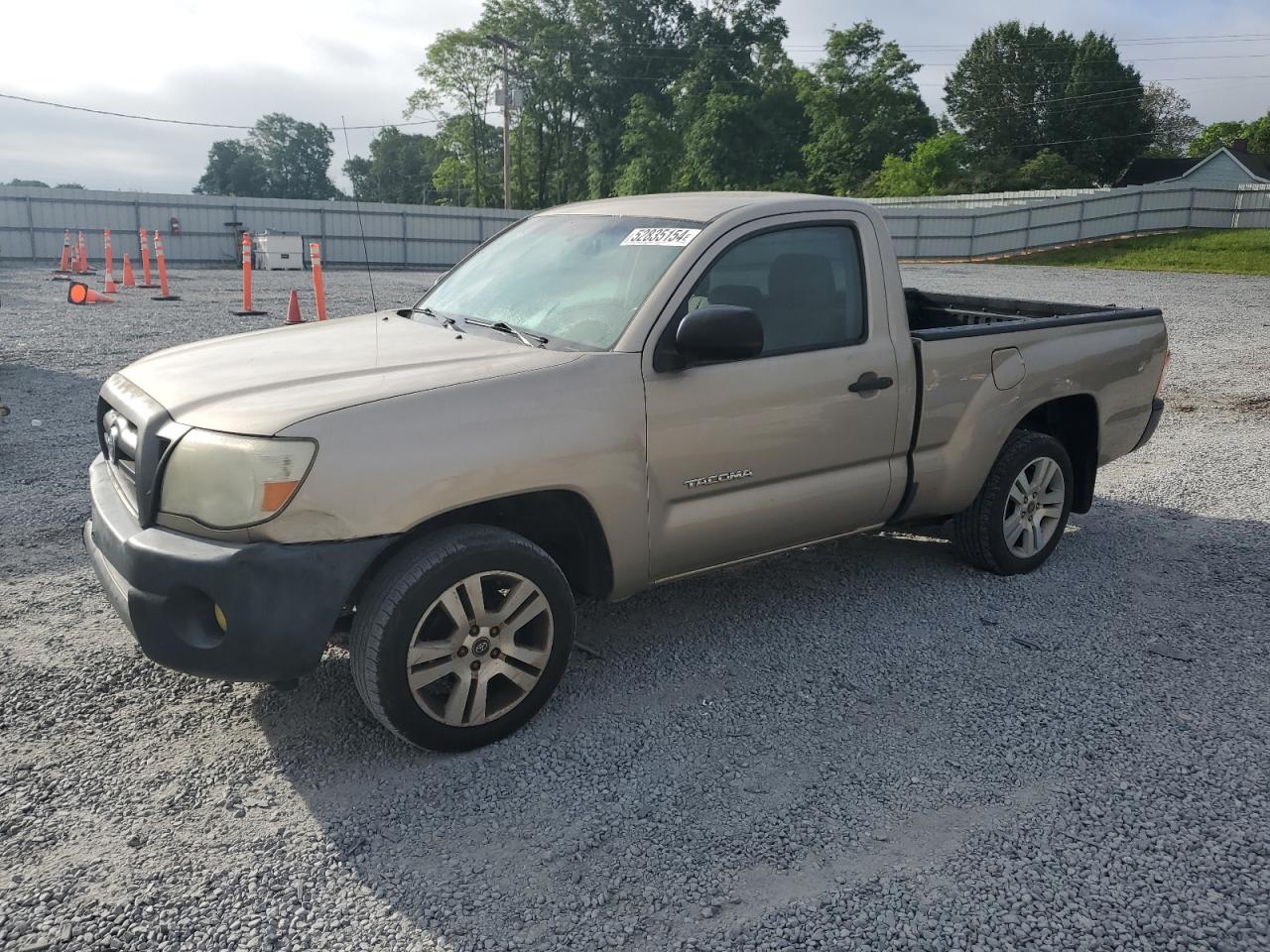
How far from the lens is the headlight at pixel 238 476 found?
9.50ft

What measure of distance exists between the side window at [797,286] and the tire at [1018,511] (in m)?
1.24

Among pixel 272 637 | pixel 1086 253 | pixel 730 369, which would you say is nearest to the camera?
pixel 272 637

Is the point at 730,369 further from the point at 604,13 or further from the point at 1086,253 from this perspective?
the point at 604,13

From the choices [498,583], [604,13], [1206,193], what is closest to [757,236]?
[498,583]

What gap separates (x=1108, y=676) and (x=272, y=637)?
3164mm

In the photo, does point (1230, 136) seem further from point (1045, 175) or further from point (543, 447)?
point (543, 447)

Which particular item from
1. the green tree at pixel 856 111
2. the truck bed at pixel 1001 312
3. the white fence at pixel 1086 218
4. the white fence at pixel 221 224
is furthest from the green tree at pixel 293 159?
the truck bed at pixel 1001 312

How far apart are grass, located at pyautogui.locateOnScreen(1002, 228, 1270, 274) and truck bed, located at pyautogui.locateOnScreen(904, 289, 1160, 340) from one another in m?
23.6

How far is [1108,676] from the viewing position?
13.1 ft

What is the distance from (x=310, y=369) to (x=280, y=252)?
2459cm

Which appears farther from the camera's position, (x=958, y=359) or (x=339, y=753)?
(x=958, y=359)

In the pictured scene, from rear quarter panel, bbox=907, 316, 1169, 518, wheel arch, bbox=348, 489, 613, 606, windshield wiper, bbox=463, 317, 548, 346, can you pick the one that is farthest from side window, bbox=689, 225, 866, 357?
wheel arch, bbox=348, 489, 613, 606

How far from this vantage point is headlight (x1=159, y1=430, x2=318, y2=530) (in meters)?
2.89

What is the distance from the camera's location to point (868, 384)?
13.7 feet
